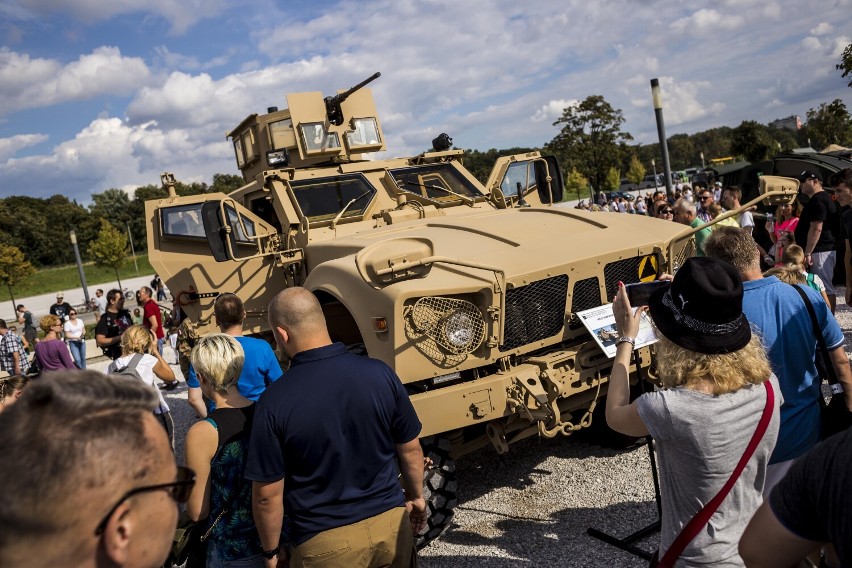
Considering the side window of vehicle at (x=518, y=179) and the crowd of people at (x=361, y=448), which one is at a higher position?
the side window of vehicle at (x=518, y=179)

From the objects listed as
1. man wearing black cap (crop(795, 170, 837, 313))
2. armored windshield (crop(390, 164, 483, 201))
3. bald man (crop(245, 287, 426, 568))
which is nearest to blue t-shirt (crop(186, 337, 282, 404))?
bald man (crop(245, 287, 426, 568))

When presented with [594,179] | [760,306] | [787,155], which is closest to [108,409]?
[760,306]

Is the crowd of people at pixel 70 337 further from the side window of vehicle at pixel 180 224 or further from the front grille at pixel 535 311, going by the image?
the front grille at pixel 535 311

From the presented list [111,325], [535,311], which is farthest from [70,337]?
[535,311]

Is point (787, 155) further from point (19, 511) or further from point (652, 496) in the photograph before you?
point (19, 511)

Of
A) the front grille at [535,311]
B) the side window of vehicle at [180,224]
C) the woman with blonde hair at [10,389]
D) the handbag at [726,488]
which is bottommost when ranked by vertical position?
the handbag at [726,488]

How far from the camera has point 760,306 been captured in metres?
2.74

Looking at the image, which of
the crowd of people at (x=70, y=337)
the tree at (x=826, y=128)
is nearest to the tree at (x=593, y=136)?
Result: the tree at (x=826, y=128)

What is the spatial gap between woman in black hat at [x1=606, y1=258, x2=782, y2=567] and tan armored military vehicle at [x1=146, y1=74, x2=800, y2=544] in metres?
1.73

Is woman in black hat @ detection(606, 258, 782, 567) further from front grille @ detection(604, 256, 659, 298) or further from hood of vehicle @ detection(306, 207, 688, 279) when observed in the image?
front grille @ detection(604, 256, 659, 298)

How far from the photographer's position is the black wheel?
12.9 ft

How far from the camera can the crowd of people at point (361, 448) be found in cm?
112

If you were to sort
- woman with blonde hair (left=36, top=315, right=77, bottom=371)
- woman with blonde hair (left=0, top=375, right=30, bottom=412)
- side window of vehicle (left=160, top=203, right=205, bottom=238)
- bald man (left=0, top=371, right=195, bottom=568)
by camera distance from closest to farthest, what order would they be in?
1. bald man (left=0, top=371, right=195, bottom=568)
2. woman with blonde hair (left=0, top=375, right=30, bottom=412)
3. side window of vehicle (left=160, top=203, right=205, bottom=238)
4. woman with blonde hair (left=36, top=315, right=77, bottom=371)

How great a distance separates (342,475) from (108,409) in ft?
4.63
